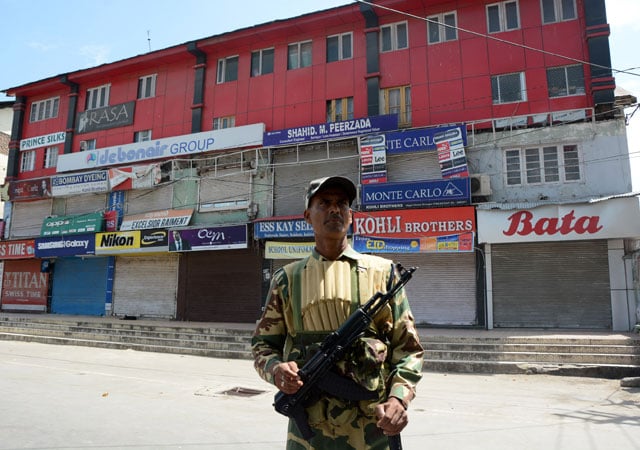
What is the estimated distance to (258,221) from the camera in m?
16.6

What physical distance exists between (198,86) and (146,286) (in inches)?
373

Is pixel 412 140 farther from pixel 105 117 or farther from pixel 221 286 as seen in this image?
pixel 105 117

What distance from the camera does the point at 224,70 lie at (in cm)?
2025

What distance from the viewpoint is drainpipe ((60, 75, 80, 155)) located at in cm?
2286

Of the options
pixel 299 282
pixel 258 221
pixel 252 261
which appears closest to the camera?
pixel 299 282

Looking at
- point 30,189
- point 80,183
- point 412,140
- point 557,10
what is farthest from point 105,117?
point 557,10

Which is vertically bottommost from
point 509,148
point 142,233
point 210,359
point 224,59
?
point 210,359

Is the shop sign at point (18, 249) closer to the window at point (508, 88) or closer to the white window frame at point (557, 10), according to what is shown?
the window at point (508, 88)

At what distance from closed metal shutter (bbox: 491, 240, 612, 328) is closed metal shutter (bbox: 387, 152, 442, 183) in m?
3.37

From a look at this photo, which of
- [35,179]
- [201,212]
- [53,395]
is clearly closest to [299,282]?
[53,395]

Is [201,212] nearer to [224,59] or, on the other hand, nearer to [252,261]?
[252,261]

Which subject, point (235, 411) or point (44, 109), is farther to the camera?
point (44, 109)

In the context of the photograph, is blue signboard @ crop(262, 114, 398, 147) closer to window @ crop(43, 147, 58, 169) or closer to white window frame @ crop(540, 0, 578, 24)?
white window frame @ crop(540, 0, 578, 24)

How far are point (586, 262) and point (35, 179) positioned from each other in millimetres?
24502
